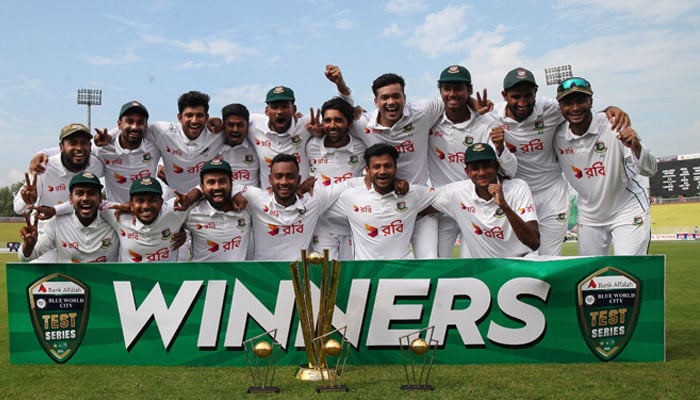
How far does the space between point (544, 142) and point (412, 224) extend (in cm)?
193

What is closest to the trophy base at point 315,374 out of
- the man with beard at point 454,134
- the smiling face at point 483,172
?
the smiling face at point 483,172

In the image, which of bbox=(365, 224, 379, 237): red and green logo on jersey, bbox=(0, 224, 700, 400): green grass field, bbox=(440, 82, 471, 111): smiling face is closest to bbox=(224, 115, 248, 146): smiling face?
bbox=(365, 224, 379, 237): red and green logo on jersey

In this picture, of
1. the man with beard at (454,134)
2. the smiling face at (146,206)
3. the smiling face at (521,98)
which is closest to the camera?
the smiling face at (146,206)

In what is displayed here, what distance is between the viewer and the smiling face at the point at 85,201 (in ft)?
20.1

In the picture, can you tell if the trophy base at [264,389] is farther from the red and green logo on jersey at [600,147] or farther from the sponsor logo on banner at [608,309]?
the red and green logo on jersey at [600,147]

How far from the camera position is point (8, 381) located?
492cm

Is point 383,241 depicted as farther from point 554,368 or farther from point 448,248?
point 554,368

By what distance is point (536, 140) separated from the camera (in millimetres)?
6832

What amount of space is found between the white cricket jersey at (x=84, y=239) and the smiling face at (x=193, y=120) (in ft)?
5.00

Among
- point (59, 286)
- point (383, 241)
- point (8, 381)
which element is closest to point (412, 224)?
point (383, 241)

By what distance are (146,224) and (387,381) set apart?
3.20m

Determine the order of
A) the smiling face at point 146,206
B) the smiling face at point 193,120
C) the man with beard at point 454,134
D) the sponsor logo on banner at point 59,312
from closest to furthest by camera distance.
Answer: the sponsor logo on banner at point 59,312 → the smiling face at point 146,206 → the man with beard at point 454,134 → the smiling face at point 193,120

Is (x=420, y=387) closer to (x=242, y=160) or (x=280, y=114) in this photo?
(x=280, y=114)

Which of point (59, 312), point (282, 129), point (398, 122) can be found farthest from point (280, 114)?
point (59, 312)
